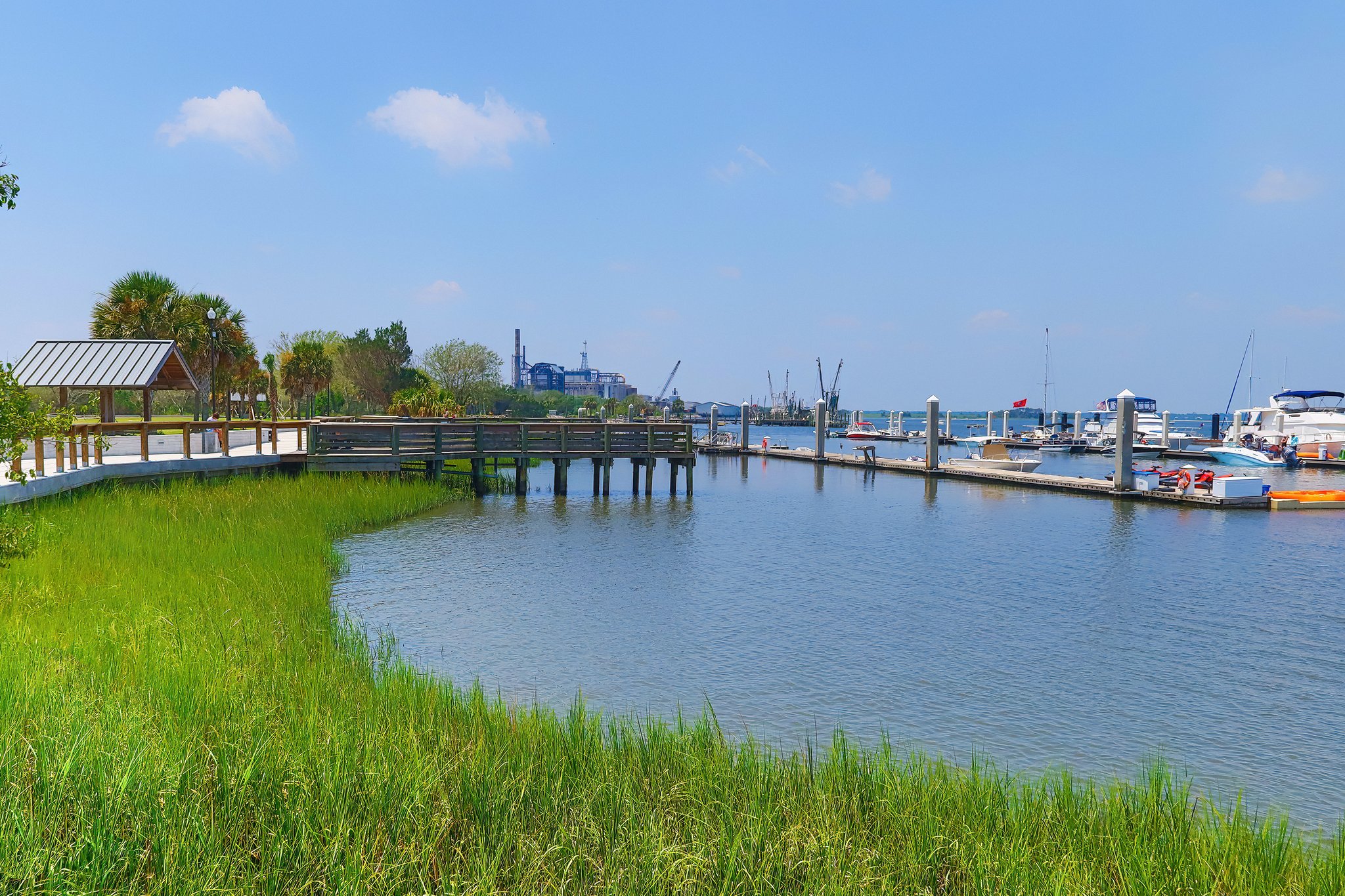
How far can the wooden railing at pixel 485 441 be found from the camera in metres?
29.6

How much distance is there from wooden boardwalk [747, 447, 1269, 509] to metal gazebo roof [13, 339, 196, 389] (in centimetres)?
3281

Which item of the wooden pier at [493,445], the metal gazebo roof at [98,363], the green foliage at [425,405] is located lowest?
the wooden pier at [493,445]

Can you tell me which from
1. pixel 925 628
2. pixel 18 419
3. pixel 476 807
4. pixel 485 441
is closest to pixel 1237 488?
pixel 925 628

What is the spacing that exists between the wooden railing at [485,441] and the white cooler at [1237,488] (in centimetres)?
1902

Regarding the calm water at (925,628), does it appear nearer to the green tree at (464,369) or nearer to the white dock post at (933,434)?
the white dock post at (933,434)

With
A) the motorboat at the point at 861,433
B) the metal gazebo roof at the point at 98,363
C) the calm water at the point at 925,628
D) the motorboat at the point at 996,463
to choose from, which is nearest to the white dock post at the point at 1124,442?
the calm water at the point at 925,628

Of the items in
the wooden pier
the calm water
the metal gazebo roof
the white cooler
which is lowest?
the calm water

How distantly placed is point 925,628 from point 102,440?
15.0 m

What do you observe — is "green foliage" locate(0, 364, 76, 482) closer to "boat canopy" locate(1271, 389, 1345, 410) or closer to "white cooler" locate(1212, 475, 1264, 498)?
"white cooler" locate(1212, 475, 1264, 498)

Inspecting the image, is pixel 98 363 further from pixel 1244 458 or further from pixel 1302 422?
pixel 1302 422

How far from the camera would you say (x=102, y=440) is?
1659cm

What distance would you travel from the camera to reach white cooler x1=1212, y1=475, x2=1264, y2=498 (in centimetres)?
3166

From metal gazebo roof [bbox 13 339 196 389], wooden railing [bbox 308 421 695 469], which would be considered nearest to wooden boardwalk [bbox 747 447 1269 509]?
wooden railing [bbox 308 421 695 469]

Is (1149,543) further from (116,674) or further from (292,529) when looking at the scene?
(116,674)
